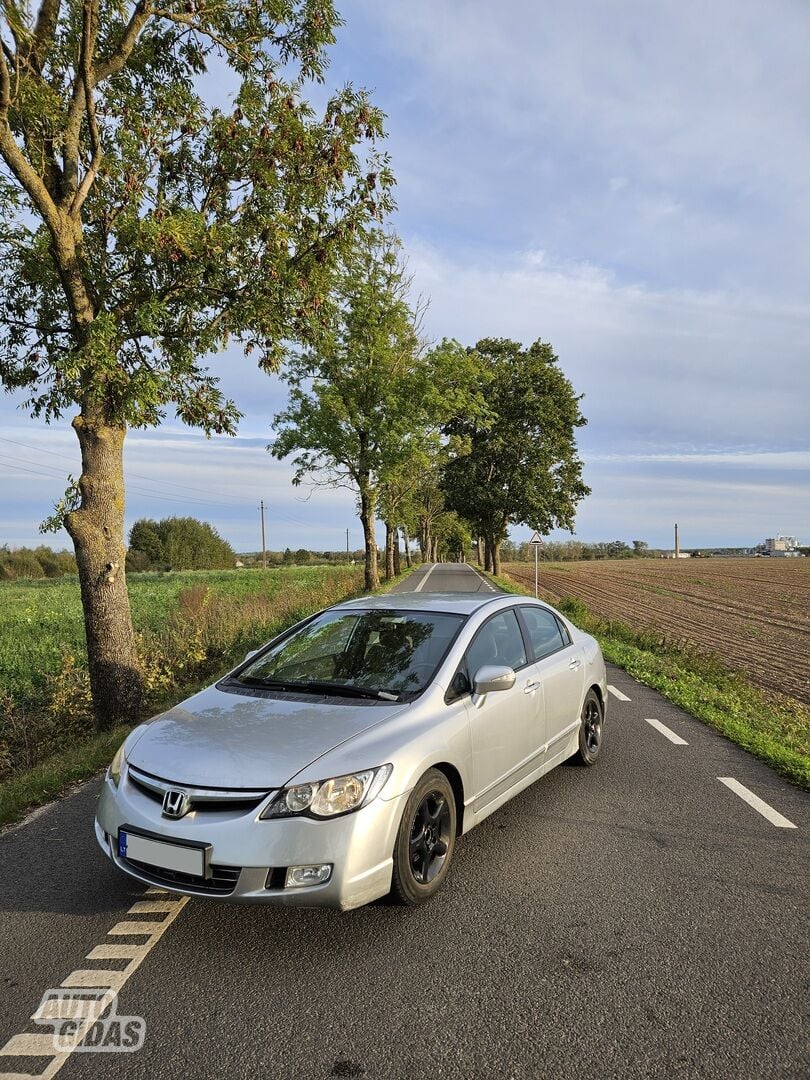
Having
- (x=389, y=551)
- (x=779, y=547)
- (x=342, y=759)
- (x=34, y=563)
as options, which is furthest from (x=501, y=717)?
(x=779, y=547)

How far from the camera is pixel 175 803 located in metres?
2.98

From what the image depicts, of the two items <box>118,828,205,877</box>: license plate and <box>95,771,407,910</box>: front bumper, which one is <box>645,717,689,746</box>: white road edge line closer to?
<box>95,771,407,910</box>: front bumper

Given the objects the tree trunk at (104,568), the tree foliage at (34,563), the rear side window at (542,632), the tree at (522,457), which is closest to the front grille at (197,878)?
the rear side window at (542,632)

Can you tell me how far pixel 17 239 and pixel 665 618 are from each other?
19208 millimetres

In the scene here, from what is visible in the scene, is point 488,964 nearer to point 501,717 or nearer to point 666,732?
point 501,717

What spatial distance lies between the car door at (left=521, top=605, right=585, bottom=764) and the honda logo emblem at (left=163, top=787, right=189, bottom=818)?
2504 mm

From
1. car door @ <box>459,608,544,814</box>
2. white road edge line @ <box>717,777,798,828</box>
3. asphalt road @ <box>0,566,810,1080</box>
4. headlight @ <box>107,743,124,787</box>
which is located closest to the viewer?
asphalt road @ <box>0,566,810,1080</box>

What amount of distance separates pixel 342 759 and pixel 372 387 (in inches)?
891

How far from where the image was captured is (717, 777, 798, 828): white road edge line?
4.37 m

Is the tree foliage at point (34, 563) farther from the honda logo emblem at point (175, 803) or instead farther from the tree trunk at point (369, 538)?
the honda logo emblem at point (175, 803)

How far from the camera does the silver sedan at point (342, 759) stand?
9.31 ft

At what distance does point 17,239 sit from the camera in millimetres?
7656

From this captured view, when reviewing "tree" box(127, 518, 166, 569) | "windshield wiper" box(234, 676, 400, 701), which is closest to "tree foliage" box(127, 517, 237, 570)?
"tree" box(127, 518, 166, 569)

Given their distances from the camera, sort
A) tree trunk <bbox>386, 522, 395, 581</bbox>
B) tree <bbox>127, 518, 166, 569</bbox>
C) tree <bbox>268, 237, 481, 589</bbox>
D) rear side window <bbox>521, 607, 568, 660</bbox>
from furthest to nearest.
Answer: tree <bbox>127, 518, 166, 569</bbox>, tree trunk <bbox>386, 522, 395, 581</bbox>, tree <bbox>268, 237, 481, 589</bbox>, rear side window <bbox>521, 607, 568, 660</bbox>
